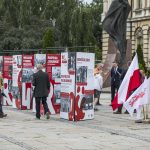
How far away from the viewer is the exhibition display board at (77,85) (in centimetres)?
1930

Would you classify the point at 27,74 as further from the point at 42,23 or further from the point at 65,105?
the point at 42,23

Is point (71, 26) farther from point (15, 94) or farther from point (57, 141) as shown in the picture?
point (57, 141)

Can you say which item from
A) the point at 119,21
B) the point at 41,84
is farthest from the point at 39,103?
the point at 119,21

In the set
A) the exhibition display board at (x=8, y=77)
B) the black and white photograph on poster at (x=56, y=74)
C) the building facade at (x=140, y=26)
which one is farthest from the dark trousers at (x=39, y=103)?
the building facade at (x=140, y=26)

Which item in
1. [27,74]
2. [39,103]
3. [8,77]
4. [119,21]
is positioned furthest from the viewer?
[8,77]

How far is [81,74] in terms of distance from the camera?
19.4 metres

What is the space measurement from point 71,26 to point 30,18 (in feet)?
16.1

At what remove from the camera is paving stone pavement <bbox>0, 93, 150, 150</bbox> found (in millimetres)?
13763

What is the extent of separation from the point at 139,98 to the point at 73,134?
3.91 m

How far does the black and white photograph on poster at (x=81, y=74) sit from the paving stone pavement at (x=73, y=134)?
1.35 meters

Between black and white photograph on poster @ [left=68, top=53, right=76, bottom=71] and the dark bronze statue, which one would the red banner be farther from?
black and white photograph on poster @ [left=68, top=53, right=76, bottom=71]

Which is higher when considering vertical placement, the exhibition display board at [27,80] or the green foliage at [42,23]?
the green foliage at [42,23]

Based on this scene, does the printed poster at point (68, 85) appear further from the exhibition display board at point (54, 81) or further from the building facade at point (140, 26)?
the building facade at point (140, 26)

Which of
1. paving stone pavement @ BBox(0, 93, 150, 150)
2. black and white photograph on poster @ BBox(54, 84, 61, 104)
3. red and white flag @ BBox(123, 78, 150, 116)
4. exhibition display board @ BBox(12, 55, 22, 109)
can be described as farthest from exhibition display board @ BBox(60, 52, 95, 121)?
exhibition display board @ BBox(12, 55, 22, 109)
